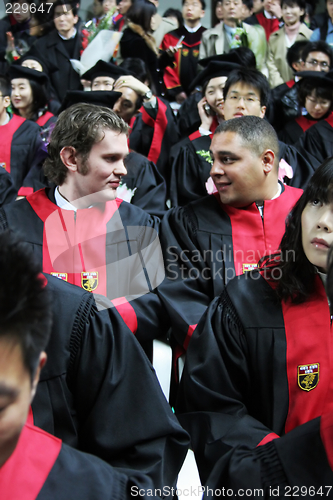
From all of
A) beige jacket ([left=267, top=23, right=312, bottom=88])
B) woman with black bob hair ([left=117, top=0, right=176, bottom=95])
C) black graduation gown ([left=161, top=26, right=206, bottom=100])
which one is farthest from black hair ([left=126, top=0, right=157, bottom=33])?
beige jacket ([left=267, top=23, right=312, bottom=88])

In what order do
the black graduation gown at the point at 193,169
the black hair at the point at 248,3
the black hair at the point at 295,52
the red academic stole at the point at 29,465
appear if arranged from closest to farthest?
the red academic stole at the point at 29,465
the black graduation gown at the point at 193,169
the black hair at the point at 295,52
the black hair at the point at 248,3

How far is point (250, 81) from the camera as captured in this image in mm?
4191

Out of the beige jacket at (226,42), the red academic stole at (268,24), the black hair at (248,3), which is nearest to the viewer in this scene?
the beige jacket at (226,42)

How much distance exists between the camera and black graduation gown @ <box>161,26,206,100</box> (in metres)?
6.98

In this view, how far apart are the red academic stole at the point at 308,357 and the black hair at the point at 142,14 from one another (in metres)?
5.46

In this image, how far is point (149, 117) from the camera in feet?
17.2

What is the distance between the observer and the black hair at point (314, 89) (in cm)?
493

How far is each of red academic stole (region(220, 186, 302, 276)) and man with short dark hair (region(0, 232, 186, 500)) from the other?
5.17ft

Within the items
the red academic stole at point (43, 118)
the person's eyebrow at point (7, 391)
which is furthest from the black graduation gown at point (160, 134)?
the person's eyebrow at point (7, 391)

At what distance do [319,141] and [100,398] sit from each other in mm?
4108

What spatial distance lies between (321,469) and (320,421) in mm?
99

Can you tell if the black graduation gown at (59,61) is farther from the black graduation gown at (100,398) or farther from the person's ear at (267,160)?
the black graduation gown at (100,398)

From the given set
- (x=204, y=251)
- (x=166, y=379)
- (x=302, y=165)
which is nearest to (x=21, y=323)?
(x=166, y=379)

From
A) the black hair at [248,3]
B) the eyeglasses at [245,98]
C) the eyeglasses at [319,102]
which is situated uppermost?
the black hair at [248,3]
